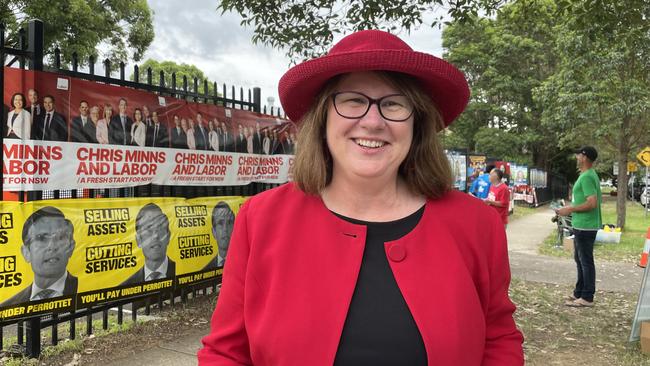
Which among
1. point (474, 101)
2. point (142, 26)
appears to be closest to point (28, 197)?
point (142, 26)

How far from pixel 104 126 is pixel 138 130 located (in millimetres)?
354

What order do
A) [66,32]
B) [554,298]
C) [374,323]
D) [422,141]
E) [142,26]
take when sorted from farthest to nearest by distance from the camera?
[142,26], [66,32], [554,298], [422,141], [374,323]

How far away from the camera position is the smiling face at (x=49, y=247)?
143 inches

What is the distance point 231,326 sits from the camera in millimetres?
1559

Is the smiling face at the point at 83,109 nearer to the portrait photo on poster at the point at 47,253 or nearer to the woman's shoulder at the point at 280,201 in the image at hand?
the portrait photo on poster at the point at 47,253

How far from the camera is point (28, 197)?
11.9ft

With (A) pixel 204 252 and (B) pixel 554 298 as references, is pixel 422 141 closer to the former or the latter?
(A) pixel 204 252

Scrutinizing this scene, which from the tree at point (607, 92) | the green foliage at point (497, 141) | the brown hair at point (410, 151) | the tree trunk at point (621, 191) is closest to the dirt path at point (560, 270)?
the tree trunk at point (621, 191)

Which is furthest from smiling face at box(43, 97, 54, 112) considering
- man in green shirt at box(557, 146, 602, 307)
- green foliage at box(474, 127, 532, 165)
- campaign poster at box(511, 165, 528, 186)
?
green foliage at box(474, 127, 532, 165)

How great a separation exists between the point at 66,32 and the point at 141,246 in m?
10.2

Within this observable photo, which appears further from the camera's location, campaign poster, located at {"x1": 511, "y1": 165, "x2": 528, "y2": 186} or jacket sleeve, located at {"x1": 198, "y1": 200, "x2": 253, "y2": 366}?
campaign poster, located at {"x1": 511, "y1": 165, "x2": 528, "y2": 186}

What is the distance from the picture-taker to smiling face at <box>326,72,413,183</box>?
159 centimetres

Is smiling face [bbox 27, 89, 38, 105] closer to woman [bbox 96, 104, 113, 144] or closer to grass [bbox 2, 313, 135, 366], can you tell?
woman [bbox 96, 104, 113, 144]

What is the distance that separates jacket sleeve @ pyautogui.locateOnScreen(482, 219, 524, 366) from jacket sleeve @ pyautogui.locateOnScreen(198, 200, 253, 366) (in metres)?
0.77
